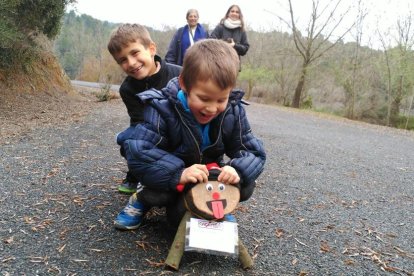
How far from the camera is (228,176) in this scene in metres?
1.91

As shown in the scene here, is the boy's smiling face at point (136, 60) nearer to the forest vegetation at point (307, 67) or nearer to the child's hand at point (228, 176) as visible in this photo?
the child's hand at point (228, 176)

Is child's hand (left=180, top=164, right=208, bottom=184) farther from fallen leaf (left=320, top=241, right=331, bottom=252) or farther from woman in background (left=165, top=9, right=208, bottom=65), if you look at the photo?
woman in background (left=165, top=9, right=208, bottom=65)

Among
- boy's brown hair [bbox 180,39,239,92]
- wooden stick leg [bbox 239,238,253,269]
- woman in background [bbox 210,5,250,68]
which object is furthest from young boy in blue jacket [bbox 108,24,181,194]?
woman in background [bbox 210,5,250,68]

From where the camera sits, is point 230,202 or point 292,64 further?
point 292,64

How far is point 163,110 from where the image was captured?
6.62ft

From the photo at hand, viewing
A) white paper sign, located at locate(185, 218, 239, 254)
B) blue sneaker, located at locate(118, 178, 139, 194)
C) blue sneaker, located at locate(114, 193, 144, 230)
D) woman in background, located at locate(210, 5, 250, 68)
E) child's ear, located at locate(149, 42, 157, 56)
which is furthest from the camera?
woman in background, located at locate(210, 5, 250, 68)

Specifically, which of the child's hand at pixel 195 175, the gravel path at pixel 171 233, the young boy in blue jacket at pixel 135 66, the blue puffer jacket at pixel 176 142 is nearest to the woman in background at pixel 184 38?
the gravel path at pixel 171 233

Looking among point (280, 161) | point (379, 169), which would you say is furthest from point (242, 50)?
point (379, 169)

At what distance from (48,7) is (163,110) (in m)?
7.26

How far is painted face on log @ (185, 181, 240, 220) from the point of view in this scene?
1858 millimetres

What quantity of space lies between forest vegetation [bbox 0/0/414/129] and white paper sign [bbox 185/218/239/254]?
5.53 metres

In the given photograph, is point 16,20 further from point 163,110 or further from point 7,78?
point 163,110

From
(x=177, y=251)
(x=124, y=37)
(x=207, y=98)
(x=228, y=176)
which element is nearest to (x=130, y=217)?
(x=177, y=251)

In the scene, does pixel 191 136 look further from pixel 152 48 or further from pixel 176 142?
pixel 152 48
